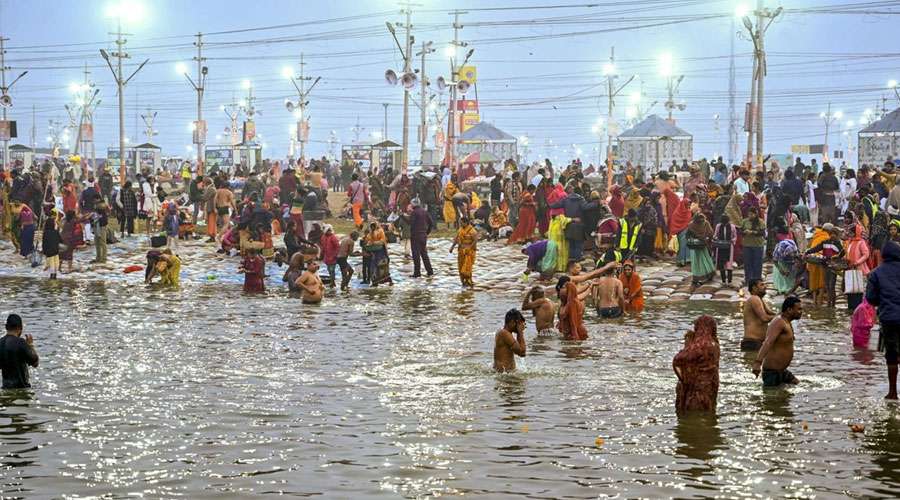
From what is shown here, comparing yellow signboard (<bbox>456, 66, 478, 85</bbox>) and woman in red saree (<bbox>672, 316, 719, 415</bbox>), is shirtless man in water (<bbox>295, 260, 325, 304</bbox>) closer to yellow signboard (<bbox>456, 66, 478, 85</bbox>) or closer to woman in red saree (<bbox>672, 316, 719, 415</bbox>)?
woman in red saree (<bbox>672, 316, 719, 415</bbox>)

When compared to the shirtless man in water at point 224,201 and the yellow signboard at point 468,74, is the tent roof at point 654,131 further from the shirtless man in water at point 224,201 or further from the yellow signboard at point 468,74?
the shirtless man in water at point 224,201

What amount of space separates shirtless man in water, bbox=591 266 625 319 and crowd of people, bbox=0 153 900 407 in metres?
0.03

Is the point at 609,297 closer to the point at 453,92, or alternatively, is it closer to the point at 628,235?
the point at 628,235

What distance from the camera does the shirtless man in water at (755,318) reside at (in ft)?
51.6

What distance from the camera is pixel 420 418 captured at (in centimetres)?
1299

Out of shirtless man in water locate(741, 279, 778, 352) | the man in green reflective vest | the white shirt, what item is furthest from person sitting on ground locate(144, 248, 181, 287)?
the white shirt

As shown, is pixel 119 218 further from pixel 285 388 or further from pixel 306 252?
pixel 285 388

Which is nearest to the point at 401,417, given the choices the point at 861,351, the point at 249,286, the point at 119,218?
the point at 861,351

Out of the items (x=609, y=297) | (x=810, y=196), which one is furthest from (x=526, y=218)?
(x=609, y=297)

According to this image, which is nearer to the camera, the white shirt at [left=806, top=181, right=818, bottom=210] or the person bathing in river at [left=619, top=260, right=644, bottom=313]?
the person bathing in river at [left=619, top=260, right=644, bottom=313]

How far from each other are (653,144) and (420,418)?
4346 cm

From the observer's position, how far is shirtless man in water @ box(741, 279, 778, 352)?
51.6ft

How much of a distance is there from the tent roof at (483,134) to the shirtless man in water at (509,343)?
42088mm

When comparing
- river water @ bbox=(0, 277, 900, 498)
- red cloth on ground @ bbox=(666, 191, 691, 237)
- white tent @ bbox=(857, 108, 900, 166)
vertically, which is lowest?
river water @ bbox=(0, 277, 900, 498)
